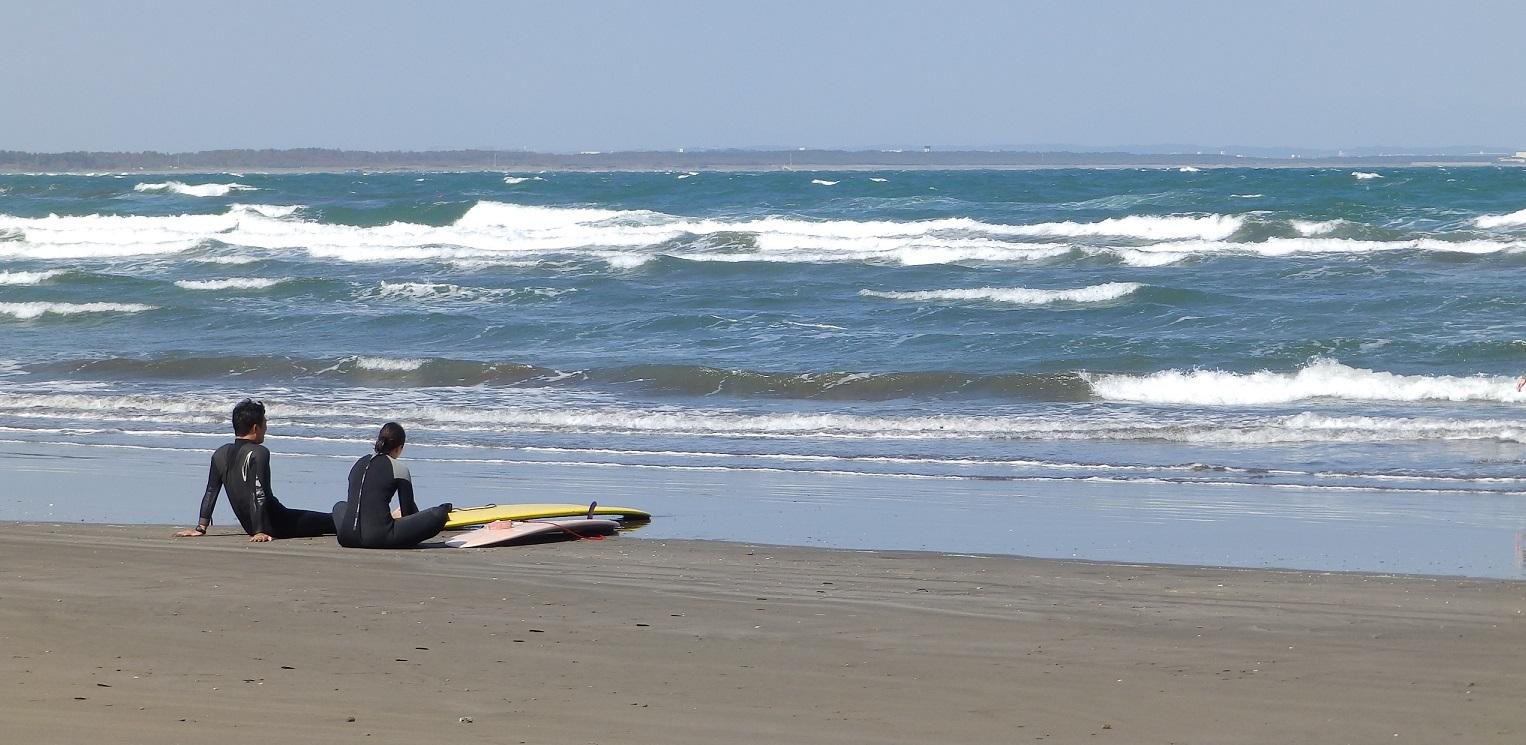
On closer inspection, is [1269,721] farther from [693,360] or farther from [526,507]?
[693,360]

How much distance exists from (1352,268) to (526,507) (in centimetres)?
1927

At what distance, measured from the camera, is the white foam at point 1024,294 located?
2252 centimetres

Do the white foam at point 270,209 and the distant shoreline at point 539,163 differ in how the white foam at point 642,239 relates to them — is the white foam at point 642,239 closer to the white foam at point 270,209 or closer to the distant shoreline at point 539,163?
the white foam at point 270,209

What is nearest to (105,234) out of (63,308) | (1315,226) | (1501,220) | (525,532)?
(63,308)

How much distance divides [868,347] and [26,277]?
18985 millimetres

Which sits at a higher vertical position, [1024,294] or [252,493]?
[1024,294]

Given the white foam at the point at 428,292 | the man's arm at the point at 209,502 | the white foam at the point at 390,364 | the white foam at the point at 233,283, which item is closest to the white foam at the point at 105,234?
the white foam at the point at 233,283

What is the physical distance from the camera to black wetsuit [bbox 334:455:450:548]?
311 inches

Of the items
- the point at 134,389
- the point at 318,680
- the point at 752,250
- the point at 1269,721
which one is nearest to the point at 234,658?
the point at 318,680

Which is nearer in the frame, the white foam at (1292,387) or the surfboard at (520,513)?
the surfboard at (520,513)

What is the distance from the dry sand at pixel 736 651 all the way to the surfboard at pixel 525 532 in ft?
1.78

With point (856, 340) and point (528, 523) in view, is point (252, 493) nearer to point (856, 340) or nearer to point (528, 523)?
point (528, 523)

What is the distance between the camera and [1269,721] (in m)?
4.54

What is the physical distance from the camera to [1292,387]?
15516 mm
